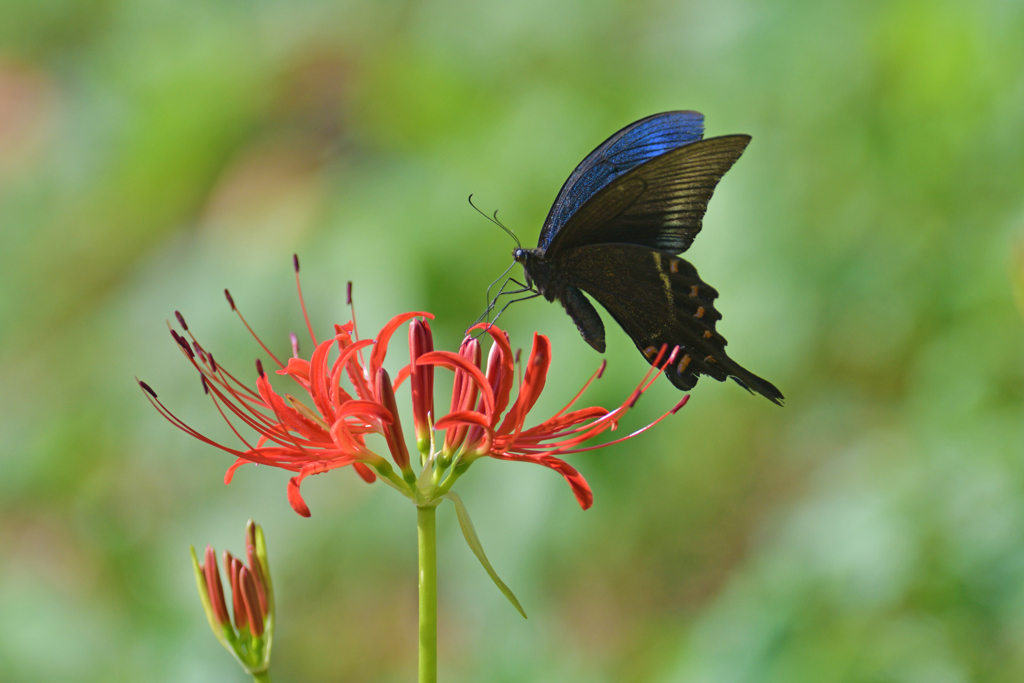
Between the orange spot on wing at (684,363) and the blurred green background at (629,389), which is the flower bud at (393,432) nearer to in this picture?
the orange spot on wing at (684,363)

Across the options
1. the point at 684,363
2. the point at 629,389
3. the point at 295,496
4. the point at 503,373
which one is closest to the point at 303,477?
the point at 295,496

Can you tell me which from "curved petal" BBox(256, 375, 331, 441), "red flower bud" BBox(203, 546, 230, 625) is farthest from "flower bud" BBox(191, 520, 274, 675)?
"curved petal" BBox(256, 375, 331, 441)

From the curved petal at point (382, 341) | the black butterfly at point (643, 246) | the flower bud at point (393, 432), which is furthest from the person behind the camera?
the black butterfly at point (643, 246)

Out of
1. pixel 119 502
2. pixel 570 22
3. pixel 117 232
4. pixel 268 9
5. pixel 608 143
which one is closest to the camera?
pixel 608 143

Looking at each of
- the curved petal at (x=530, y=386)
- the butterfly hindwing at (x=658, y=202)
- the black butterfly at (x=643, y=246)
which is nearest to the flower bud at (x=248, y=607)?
the curved petal at (x=530, y=386)

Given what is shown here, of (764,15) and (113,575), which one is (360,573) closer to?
(113,575)

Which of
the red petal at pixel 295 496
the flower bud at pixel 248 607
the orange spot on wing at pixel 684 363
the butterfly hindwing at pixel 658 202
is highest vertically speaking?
the butterfly hindwing at pixel 658 202

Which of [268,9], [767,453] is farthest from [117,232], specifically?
[767,453]
